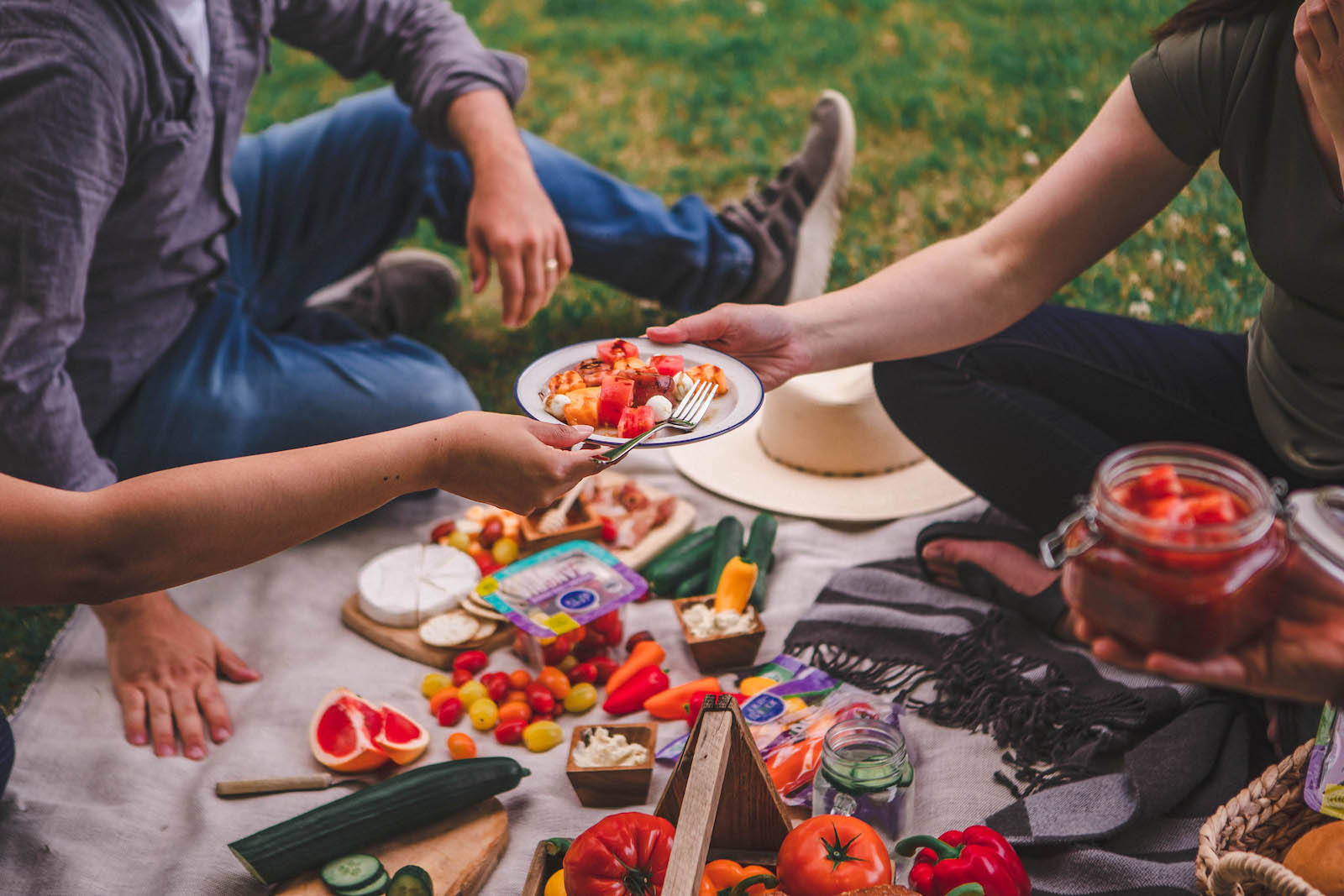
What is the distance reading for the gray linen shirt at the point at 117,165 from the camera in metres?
2.10

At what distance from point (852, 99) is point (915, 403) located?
292 cm

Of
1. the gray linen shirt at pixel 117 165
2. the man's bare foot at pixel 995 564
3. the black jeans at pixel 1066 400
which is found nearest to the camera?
the gray linen shirt at pixel 117 165

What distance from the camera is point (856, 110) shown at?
16.6 feet

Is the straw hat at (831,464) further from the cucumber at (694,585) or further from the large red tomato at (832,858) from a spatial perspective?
the large red tomato at (832,858)

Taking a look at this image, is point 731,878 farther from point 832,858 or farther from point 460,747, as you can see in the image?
point 460,747

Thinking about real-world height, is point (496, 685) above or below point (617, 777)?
below

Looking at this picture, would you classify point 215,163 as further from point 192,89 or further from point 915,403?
point 915,403

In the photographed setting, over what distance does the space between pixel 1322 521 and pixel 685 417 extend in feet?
3.15

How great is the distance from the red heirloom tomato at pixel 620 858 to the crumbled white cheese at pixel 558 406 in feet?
2.14

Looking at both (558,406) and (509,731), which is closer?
(558,406)

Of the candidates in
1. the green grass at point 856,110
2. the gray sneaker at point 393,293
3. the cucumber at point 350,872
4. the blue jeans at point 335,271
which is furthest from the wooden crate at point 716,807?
the gray sneaker at point 393,293

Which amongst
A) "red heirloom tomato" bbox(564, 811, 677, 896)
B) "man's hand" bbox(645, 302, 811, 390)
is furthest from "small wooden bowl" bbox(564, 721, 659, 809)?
"man's hand" bbox(645, 302, 811, 390)

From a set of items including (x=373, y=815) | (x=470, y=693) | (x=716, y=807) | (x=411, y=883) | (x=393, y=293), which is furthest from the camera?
(x=393, y=293)

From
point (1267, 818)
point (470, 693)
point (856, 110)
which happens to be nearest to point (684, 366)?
point (470, 693)
